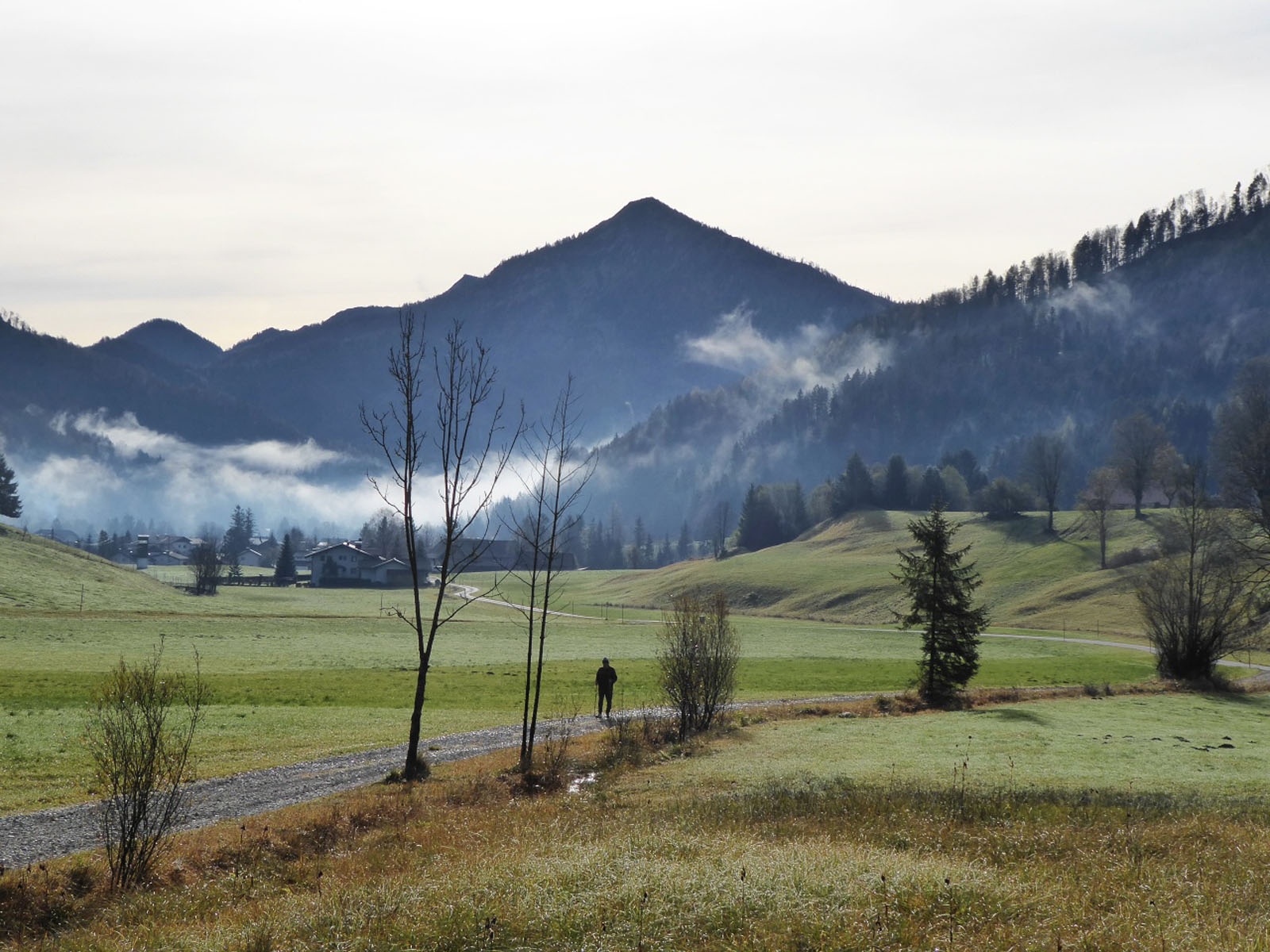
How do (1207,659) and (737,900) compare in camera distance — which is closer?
(737,900)

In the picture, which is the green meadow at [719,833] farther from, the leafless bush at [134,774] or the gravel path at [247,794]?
the gravel path at [247,794]

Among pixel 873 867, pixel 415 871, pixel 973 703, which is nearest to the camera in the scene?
pixel 873 867

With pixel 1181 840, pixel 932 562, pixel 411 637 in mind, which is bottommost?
pixel 411 637

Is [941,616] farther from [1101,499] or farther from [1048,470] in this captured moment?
[1048,470]

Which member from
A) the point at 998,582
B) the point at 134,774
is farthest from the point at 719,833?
the point at 998,582

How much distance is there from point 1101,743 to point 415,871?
26102mm

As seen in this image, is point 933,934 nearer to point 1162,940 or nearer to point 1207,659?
point 1162,940

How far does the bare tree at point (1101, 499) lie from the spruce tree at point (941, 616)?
342ft

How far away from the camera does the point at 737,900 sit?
43.2ft

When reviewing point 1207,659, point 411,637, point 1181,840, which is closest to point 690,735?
point 1181,840

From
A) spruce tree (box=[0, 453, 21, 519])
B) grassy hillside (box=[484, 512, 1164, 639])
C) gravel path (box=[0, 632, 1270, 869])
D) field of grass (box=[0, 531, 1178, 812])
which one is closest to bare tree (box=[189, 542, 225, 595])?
field of grass (box=[0, 531, 1178, 812])

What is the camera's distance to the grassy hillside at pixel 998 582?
126500mm

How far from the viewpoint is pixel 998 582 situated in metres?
150

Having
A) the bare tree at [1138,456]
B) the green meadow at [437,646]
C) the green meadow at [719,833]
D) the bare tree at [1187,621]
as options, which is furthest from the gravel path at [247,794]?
the bare tree at [1138,456]
